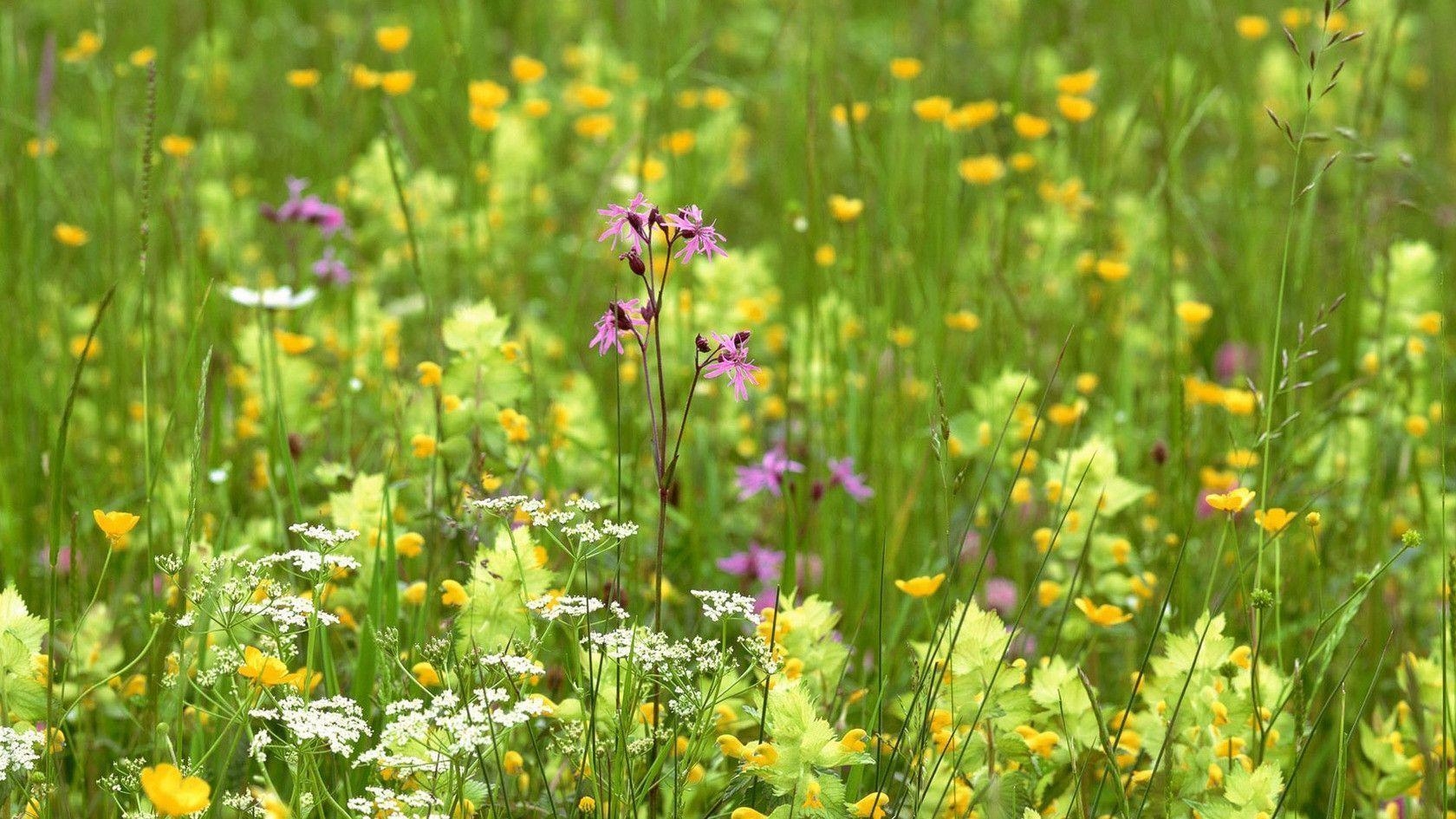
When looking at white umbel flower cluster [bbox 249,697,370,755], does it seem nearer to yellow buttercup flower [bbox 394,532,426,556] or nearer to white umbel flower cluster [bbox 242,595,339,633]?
white umbel flower cluster [bbox 242,595,339,633]

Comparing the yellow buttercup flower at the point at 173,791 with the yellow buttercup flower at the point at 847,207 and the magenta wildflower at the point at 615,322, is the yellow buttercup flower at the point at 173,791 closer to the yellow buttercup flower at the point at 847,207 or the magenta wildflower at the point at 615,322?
the magenta wildflower at the point at 615,322

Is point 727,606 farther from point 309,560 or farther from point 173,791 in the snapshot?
point 173,791

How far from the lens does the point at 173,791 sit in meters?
0.96

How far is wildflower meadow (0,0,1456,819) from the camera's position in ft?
4.42

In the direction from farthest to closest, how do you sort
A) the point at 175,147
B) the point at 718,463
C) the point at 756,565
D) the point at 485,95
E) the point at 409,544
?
the point at 485,95, the point at 175,147, the point at 718,463, the point at 756,565, the point at 409,544

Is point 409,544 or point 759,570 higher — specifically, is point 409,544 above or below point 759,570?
above

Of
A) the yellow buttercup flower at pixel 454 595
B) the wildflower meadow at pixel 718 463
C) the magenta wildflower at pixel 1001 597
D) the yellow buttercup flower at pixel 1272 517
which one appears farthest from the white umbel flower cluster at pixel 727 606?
the magenta wildflower at pixel 1001 597

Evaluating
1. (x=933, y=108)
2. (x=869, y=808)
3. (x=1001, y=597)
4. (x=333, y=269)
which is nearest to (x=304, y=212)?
(x=333, y=269)

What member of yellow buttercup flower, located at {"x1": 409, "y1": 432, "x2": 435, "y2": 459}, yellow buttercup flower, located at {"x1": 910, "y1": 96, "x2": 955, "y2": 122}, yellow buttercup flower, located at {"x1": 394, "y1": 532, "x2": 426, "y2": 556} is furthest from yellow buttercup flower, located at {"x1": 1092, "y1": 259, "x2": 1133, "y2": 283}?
yellow buttercup flower, located at {"x1": 394, "y1": 532, "x2": 426, "y2": 556}

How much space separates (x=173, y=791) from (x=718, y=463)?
1856 mm

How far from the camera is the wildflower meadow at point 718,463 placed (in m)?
1.35

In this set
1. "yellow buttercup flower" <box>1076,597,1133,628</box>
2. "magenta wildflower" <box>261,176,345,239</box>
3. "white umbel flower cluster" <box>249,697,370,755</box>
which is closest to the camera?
"white umbel flower cluster" <box>249,697,370,755</box>

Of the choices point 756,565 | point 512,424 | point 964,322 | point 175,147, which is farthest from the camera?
point 175,147

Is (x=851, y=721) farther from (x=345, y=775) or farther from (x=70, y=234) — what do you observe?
(x=70, y=234)
